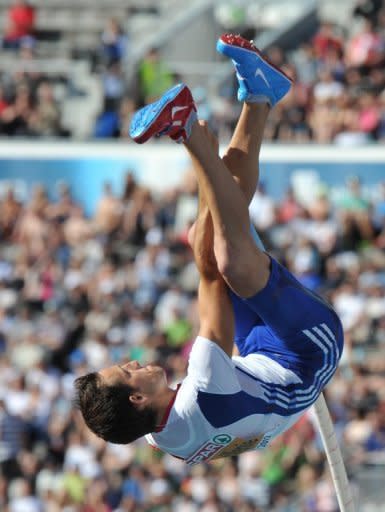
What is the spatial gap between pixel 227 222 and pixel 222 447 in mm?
993

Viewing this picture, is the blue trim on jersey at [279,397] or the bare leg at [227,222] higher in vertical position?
the bare leg at [227,222]

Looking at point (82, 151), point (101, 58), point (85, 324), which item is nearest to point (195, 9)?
point (101, 58)

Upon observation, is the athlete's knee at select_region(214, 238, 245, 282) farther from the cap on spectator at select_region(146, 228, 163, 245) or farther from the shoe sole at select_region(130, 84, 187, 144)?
the cap on spectator at select_region(146, 228, 163, 245)

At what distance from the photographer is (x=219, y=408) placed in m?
5.86

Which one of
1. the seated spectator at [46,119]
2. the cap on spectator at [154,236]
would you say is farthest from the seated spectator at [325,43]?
the seated spectator at [46,119]

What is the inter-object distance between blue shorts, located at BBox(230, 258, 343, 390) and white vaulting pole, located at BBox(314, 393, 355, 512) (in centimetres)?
24

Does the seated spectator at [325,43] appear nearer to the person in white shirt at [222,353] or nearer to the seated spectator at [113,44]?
the seated spectator at [113,44]

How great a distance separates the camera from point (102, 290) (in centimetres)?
1408

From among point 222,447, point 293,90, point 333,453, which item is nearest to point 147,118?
point 222,447

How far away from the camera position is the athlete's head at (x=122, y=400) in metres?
5.82

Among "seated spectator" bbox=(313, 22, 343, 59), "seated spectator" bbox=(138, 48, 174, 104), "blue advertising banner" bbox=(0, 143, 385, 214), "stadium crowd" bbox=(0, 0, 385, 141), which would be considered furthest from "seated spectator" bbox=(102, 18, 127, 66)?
"seated spectator" bbox=(313, 22, 343, 59)

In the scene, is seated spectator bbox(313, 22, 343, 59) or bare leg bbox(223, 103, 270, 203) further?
seated spectator bbox(313, 22, 343, 59)

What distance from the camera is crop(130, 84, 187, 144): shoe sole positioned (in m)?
5.67

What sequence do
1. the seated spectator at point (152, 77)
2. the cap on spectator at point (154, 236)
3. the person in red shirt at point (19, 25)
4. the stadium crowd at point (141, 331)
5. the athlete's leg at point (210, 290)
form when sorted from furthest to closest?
the person in red shirt at point (19, 25)
the seated spectator at point (152, 77)
the cap on spectator at point (154, 236)
the stadium crowd at point (141, 331)
the athlete's leg at point (210, 290)
